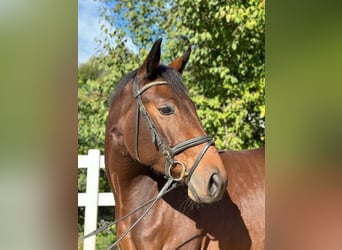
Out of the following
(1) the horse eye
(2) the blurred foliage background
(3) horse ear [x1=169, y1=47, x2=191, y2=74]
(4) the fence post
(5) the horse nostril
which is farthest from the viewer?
(2) the blurred foliage background

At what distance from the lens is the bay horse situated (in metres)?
1.70

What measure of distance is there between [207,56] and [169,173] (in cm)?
328

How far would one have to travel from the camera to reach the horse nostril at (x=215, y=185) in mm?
1620

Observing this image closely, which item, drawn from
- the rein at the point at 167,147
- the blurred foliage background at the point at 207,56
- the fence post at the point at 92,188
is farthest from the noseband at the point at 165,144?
the blurred foliage background at the point at 207,56

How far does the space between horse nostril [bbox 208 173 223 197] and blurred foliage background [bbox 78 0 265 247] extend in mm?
2954

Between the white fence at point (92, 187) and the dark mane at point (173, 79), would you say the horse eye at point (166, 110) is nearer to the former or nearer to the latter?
the dark mane at point (173, 79)

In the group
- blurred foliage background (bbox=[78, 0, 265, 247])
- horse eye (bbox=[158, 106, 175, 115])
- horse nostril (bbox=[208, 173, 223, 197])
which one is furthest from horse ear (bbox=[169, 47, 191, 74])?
blurred foliage background (bbox=[78, 0, 265, 247])

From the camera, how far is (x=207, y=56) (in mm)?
4789

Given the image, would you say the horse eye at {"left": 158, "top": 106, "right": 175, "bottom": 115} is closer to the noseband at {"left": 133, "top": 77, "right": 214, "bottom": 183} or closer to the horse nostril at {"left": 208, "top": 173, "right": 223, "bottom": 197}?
the noseband at {"left": 133, "top": 77, "right": 214, "bottom": 183}

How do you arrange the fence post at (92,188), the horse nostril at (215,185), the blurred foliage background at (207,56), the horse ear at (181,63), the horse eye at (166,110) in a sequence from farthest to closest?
1. the blurred foliage background at (207,56)
2. the fence post at (92,188)
3. the horse ear at (181,63)
4. the horse eye at (166,110)
5. the horse nostril at (215,185)

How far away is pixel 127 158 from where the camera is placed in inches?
77.8

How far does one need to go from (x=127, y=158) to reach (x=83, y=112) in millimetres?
3587
